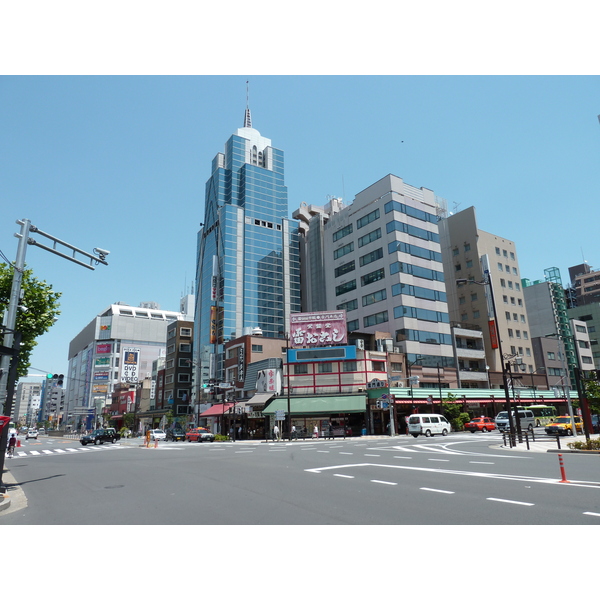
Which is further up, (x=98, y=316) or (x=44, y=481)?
(x=98, y=316)

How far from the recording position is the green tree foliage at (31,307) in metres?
18.5

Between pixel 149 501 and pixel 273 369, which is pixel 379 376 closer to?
pixel 273 369

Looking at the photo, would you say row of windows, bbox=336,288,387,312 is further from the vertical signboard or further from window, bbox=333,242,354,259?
the vertical signboard

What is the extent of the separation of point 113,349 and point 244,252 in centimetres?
7077

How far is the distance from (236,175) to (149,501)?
10764 cm

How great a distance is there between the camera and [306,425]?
52.0 m

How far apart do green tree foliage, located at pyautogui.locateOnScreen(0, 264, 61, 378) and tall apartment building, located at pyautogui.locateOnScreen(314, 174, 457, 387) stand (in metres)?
45.8

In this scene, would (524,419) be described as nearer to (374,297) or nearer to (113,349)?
(374,297)

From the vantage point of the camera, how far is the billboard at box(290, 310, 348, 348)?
55.6m

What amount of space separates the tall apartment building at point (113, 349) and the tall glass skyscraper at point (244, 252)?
5090 cm

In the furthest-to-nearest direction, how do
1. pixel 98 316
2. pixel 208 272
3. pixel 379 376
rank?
1. pixel 98 316
2. pixel 208 272
3. pixel 379 376

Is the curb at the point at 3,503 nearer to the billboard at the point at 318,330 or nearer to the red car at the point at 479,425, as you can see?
the billboard at the point at 318,330

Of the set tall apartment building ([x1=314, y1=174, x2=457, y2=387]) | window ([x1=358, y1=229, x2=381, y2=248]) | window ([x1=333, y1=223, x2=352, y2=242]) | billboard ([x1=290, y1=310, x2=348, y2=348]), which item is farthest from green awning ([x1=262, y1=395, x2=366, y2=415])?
window ([x1=333, y1=223, x2=352, y2=242])

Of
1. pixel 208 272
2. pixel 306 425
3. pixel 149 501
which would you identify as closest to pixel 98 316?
pixel 208 272
